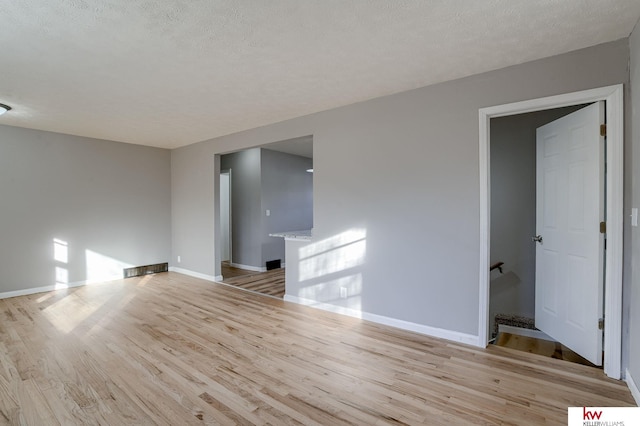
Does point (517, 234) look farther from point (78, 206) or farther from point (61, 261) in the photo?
point (61, 261)

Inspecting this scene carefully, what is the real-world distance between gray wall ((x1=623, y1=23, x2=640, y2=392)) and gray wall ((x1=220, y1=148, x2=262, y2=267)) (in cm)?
534

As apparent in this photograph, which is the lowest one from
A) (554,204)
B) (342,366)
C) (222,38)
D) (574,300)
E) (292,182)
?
(342,366)

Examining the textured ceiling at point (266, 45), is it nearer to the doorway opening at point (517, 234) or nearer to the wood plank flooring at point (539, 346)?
the doorway opening at point (517, 234)

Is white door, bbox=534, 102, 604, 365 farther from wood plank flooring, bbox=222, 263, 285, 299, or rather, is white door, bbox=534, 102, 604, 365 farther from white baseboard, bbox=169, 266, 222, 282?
white baseboard, bbox=169, 266, 222, 282

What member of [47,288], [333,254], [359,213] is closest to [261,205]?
[333,254]

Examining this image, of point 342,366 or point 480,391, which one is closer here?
point 480,391

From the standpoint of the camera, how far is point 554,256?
299 cm

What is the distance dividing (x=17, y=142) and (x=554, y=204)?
22.9 ft

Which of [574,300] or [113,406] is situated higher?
[574,300]

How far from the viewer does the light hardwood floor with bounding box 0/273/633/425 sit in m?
1.91

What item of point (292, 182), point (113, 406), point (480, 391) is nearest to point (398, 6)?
point (480, 391)

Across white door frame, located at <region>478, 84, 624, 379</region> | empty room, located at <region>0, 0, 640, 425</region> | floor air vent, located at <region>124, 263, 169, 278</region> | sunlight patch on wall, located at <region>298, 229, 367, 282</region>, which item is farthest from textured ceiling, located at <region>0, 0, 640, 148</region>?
floor air vent, located at <region>124, 263, 169, 278</region>

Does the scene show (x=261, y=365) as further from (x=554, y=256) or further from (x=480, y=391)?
(x=554, y=256)

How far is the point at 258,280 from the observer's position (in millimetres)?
5539
